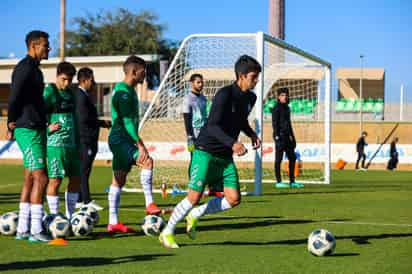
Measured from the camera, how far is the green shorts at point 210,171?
7.16 meters

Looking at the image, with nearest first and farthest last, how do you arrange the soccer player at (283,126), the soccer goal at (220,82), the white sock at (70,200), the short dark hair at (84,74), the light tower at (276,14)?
the white sock at (70,200) < the short dark hair at (84,74) < the soccer goal at (220,82) < the soccer player at (283,126) < the light tower at (276,14)

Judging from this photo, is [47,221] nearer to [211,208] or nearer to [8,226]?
[8,226]

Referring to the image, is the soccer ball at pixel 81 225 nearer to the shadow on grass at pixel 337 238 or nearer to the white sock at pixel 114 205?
the white sock at pixel 114 205

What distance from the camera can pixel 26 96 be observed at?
736cm

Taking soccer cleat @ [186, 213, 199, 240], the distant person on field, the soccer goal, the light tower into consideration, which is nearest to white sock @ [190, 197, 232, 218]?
soccer cleat @ [186, 213, 199, 240]

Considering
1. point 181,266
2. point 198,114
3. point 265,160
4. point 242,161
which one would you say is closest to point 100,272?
point 181,266

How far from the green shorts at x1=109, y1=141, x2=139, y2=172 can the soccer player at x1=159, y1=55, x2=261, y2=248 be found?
125 cm

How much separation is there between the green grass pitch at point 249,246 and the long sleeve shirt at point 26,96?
1.25 metres

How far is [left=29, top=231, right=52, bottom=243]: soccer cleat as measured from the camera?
24.2 feet

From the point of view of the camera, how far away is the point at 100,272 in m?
5.67

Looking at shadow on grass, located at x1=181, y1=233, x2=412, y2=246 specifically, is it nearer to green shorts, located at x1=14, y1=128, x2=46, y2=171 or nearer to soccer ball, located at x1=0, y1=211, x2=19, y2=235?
green shorts, located at x1=14, y1=128, x2=46, y2=171

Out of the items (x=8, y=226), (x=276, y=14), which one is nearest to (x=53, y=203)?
(x=8, y=226)

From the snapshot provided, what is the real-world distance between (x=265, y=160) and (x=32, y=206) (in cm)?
2265

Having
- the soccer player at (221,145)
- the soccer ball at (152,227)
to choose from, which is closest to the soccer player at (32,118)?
the soccer ball at (152,227)
